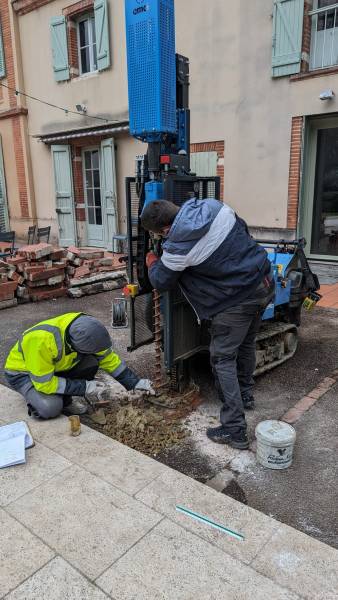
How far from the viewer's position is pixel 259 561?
87.9 inches

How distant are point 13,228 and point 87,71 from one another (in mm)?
5451

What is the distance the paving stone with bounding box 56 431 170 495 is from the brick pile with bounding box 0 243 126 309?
481 cm

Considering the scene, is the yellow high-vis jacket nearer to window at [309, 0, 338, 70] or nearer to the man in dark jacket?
the man in dark jacket

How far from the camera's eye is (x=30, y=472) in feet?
9.78

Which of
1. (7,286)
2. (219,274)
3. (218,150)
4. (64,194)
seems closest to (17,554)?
(219,274)

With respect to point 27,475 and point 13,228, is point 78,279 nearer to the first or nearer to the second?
point 27,475

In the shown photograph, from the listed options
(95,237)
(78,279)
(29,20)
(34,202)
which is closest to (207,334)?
(78,279)

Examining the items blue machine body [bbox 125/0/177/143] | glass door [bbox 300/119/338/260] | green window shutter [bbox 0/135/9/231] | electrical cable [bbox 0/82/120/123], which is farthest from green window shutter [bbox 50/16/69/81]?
blue machine body [bbox 125/0/177/143]

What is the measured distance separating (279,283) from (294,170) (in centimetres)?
416

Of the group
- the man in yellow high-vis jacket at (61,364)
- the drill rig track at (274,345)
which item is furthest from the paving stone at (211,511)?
the drill rig track at (274,345)

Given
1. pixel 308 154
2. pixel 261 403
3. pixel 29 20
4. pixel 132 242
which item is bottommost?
pixel 261 403

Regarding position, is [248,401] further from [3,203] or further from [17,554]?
[3,203]

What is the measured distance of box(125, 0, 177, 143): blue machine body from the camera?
3.51 m

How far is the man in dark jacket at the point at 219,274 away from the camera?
307 centimetres
